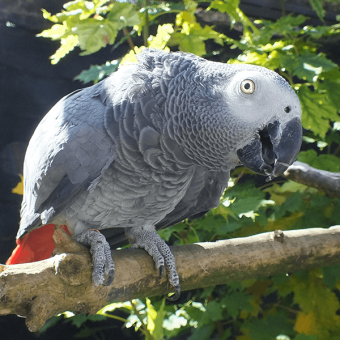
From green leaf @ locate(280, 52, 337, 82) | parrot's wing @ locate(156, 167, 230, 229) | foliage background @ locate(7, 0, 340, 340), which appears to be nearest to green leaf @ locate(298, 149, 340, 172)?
foliage background @ locate(7, 0, 340, 340)

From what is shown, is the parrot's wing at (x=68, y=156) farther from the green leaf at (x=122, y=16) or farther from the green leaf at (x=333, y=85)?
the green leaf at (x=333, y=85)

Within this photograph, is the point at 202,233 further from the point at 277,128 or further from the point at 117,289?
the point at 277,128

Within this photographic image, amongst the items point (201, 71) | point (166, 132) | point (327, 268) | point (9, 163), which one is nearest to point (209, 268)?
point (166, 132)

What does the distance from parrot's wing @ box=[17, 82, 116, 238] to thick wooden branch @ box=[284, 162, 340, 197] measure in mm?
722

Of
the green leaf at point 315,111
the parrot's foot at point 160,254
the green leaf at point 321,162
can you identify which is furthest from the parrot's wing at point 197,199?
the green leaf at point 321,162

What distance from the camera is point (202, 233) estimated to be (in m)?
1.74

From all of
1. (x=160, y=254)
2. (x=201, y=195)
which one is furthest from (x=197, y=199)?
(x=160, y=254)

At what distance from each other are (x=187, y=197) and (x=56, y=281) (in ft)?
2.06

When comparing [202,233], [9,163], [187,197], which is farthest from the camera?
[9,163]

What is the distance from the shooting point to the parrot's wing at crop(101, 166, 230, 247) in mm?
1256

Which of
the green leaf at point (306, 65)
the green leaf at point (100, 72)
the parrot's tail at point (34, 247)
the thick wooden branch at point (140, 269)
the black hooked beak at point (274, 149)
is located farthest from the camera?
the green leaf at point (100, 72)

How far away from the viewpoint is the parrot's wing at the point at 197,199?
4.12 ft

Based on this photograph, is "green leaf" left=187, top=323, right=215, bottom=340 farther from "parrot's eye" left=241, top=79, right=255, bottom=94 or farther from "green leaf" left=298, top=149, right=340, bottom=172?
"parrot's eye" left=241, top=79, right=255, bottom=94

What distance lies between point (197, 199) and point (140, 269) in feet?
1.40
